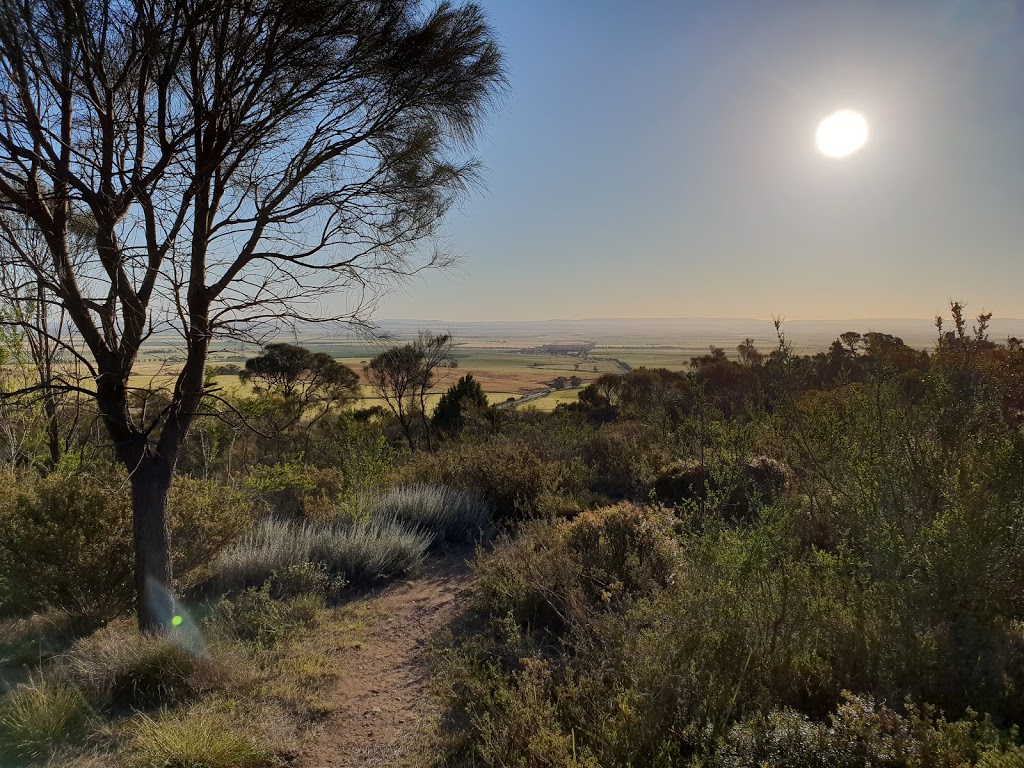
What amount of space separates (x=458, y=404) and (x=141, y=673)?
18.1 metres

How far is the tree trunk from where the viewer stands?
11.1 feet

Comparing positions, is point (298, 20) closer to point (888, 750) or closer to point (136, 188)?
point (136, 188)

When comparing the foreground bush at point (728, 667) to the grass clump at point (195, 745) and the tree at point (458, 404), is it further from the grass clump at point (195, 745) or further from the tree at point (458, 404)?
the tree at point (458, 404)

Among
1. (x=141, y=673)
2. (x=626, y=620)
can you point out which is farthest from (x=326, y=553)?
(x=626, y=620)

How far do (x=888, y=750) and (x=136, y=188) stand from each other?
4.01 meters

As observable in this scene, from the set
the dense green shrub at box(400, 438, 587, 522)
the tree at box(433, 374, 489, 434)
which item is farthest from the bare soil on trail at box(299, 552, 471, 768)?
the tree at box(433, 374, 489, 434)

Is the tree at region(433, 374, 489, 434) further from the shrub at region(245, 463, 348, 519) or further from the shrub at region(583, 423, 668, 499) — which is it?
the shrub at region(245, 463, 348, 519)

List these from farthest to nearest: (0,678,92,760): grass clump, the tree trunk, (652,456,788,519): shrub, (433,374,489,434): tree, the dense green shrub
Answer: (433,374,489,434): tree
the dense green shrub
(652,456,788,519): shrub
the tree trunk
(0,678,92,760): grass clump

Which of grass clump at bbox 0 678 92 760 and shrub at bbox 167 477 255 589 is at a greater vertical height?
shrub at bbox 167 477 255 589

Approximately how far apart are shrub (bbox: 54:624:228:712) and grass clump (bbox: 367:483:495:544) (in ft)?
10.0

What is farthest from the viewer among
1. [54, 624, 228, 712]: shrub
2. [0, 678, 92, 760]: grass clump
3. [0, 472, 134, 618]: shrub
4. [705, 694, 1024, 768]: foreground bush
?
[0, 472, 134, 618]: shrub

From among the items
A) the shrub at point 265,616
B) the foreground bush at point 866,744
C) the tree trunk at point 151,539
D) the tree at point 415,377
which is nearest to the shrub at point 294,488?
the shrub at point 265,616

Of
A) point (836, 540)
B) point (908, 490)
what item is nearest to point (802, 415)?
point (836, 540)

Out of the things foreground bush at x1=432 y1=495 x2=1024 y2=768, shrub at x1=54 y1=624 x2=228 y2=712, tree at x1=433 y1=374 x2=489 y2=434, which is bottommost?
tree at x1=433 y1=374 x2=489 y2=434
